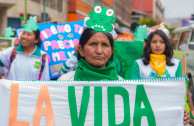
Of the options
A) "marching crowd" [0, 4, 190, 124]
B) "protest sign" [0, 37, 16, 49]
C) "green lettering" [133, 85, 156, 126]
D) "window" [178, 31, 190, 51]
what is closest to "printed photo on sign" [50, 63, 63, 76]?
"marching crowd" [0, 4, 190, 124]

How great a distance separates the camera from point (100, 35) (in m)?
2.15

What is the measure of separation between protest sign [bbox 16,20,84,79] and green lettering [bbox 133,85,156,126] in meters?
2.66

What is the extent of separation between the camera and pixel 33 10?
2356cm

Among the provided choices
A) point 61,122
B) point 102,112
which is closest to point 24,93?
point 61,122

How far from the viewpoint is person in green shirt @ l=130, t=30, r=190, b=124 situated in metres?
3.24

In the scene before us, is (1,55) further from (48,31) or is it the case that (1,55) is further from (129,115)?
(129,115)

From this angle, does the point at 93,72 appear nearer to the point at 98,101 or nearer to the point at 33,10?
the point at 98,101

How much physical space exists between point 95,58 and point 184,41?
20.0ft

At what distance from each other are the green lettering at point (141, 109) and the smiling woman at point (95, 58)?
0.74ft

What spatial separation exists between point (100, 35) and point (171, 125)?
88 centimetres

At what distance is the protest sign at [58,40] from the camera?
467 centimetres

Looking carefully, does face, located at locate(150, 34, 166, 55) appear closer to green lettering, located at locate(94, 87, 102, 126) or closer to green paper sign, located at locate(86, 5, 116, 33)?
green paper sign, located at locate(86, 5, 116, 33)

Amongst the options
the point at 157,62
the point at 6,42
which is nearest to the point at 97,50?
the point at 157,62

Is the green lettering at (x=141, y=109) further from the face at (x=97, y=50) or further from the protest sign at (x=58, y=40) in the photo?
the protest sign at (x=58, y=40)
